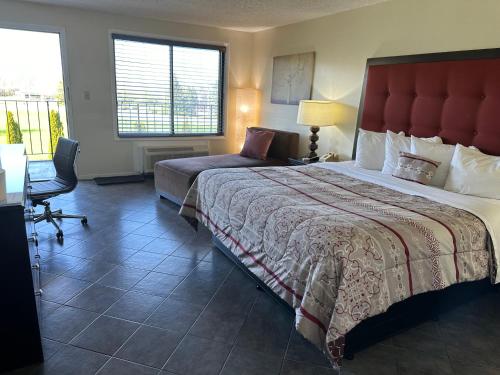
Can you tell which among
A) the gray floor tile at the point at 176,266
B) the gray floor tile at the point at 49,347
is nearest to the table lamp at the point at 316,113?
the gray floor tile at the point at 176,266

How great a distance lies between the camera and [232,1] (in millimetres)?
3850

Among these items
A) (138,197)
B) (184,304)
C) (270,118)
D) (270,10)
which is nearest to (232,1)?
(270,10)

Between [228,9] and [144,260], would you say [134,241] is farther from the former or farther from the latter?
[228,9]

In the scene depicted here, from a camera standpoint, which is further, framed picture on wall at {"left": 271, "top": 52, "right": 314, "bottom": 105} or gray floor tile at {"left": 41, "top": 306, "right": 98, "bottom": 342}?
framed picture on wall at {"left": 271, "top": 52, "right": 314, "bottom": 105}

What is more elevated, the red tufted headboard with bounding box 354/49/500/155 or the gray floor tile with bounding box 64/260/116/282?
the red tufted headboard with bounding box 354/49/500/155

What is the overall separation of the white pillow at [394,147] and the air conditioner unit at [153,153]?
340 cm

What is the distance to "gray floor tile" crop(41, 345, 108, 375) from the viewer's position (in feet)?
5.55

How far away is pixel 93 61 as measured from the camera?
486 cm

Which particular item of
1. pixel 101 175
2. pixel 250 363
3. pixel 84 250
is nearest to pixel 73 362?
pixel 250 363

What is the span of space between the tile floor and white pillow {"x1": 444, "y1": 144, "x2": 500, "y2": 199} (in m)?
0.83

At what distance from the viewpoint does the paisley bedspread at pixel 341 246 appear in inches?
63.3

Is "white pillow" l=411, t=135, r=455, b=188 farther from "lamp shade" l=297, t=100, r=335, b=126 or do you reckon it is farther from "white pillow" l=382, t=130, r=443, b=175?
"lamp shade" l=297, t=100, r=335, b=126

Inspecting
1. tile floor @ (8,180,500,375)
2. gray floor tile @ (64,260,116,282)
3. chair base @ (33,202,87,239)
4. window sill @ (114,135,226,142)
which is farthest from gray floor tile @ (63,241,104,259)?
window sill @ (114,135,226,142)

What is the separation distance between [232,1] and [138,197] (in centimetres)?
268
